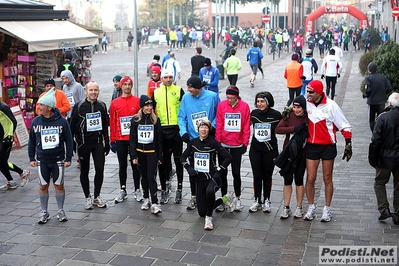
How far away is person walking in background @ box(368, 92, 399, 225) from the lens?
762 cm

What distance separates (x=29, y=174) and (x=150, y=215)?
2995 mm

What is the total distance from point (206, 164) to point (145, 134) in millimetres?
994

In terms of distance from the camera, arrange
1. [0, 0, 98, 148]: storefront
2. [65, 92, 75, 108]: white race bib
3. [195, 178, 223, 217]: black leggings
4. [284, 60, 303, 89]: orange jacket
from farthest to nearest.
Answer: [284, 60, 303, 89]: orange jacket < [0, 0, 98, 148]: storefront < [65, 92, 75, 108]: white race bib < [195, 178, 223, 217]: black leggings

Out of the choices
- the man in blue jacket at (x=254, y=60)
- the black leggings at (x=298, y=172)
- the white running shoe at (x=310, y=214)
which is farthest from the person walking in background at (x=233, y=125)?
the man in blue jacket at (x=254, y=60)

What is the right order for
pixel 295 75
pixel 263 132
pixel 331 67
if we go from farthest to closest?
pixel 331 67
pixel 295 75
pixel 263 132

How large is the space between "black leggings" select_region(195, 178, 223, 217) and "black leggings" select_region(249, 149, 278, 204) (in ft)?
1.96

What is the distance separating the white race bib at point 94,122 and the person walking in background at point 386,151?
371 cm

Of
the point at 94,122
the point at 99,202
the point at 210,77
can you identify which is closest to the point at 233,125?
the point at 94,122

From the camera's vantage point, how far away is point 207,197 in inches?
305

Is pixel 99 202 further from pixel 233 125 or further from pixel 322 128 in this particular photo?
pixel 322 128

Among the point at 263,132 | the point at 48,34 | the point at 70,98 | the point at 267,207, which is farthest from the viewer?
the point at 48,34

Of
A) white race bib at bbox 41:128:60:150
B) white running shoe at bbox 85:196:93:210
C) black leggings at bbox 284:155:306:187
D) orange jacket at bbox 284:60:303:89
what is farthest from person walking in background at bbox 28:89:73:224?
orange jacket at bbox 284:60:303:89

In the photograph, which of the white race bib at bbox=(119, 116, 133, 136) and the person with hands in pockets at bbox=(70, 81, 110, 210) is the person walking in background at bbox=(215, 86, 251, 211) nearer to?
the white race bib at bbox=(119, 116, 133, 136)

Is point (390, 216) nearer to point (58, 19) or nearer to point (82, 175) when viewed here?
point (82, 175)
